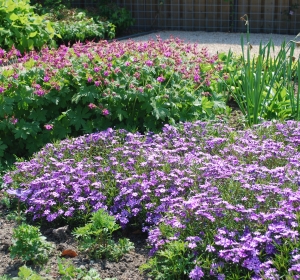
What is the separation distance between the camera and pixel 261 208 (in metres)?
3.23

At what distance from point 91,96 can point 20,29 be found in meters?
4.61

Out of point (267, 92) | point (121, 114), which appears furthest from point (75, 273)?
point (267, 92)

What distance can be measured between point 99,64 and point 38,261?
2.25 meters

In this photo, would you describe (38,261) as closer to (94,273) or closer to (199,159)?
(94,273)

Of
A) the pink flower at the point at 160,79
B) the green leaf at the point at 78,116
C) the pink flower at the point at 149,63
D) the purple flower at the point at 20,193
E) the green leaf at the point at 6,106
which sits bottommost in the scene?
the purple flower at the point at 20,193

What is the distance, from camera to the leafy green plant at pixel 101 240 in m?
3.44

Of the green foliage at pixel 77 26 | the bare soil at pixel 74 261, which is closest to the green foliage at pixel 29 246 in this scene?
the bare soil at pixel 74 261

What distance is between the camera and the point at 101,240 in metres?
3.47

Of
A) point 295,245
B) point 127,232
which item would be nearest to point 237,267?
point 295,245

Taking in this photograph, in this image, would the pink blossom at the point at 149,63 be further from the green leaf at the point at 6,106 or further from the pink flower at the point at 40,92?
the green leaf at the point at 6,106

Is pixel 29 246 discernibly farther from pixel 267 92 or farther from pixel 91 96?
pixel 267 92

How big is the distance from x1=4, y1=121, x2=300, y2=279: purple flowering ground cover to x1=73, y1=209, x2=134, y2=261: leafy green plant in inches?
6.9

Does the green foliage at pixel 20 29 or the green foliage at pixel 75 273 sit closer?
the green foliage at pixel 75 273

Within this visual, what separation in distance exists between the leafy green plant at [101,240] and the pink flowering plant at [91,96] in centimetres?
154
